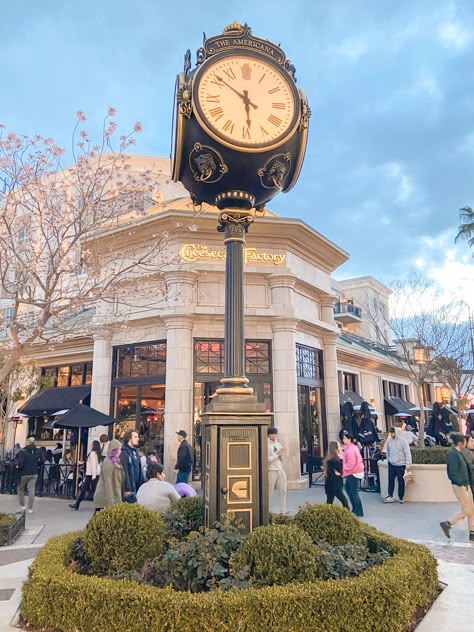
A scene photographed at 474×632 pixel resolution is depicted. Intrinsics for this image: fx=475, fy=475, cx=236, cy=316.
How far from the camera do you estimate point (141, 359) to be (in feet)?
52.2

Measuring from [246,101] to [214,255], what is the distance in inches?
389

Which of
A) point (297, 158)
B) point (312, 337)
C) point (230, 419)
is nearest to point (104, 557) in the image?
point (230, 419)

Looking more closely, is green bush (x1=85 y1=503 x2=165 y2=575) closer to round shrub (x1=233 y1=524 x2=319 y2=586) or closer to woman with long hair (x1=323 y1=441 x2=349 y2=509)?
round shrub (x1=233 y1=524 x2=319 y2=586)

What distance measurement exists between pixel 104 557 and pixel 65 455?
1436 cm

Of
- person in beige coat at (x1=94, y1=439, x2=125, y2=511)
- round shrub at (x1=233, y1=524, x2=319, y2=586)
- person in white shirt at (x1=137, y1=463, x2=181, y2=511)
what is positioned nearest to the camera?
round shrub at (x1=233, y1=524, x2=319, y2=586)

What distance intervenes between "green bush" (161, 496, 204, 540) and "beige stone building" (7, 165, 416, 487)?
27.1 feet

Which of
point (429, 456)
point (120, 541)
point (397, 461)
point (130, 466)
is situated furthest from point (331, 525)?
point (429, 456)

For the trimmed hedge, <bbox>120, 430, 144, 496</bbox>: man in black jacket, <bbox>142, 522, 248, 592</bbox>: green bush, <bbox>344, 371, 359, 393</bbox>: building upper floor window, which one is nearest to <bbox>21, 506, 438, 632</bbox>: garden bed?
the trimmed hedge

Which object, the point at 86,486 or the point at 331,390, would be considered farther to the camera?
the point at 331,390

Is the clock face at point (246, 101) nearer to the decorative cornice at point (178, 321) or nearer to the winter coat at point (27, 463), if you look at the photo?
the winter coat at point (27, 463)

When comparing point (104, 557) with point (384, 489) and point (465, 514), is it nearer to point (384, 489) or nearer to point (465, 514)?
point (465, 514)

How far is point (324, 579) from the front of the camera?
4074mm

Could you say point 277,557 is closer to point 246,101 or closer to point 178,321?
point 246,101

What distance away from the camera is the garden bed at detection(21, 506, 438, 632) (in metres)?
3.38
